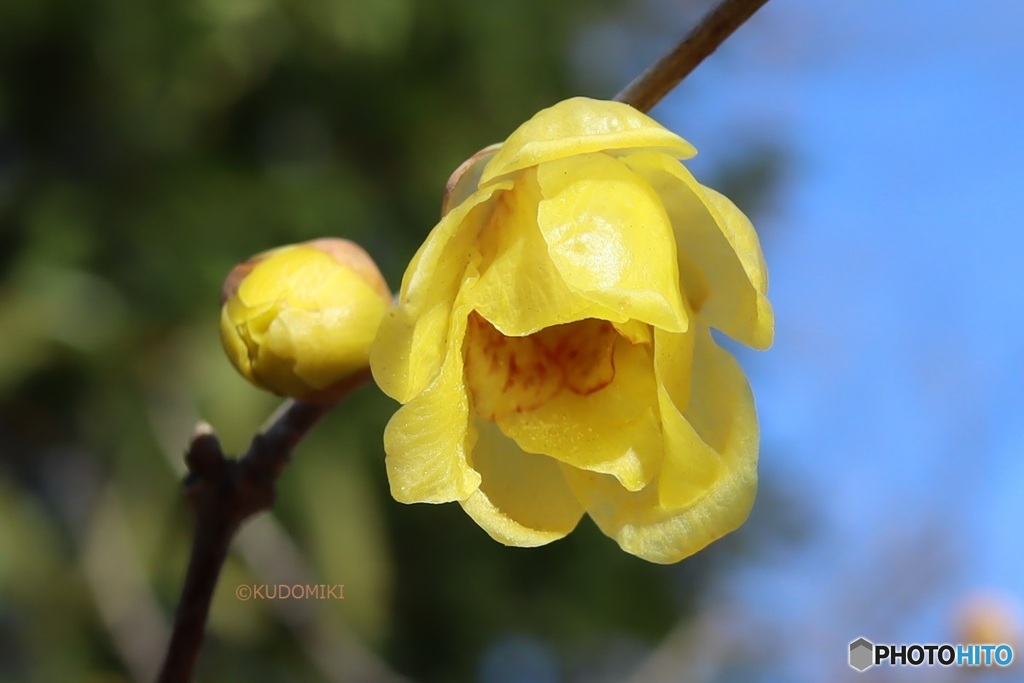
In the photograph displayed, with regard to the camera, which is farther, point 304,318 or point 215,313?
point 215,313

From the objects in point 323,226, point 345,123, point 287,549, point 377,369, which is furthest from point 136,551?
point 377,369

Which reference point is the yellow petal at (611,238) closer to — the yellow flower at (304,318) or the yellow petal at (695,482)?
the yellow petal at (695,482)

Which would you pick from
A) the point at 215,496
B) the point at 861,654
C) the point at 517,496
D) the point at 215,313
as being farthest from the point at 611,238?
the point at 215,313

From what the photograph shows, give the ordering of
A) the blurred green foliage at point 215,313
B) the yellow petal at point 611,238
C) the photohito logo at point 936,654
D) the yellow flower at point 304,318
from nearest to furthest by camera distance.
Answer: the yellow petal at point 611,238
the yellow flower at point 304,318
the photohito logo at point 936,654
the blurred green foliage at point 215,313

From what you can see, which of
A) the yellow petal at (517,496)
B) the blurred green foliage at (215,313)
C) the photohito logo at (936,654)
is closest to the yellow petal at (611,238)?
the yellow petal at (517,496)

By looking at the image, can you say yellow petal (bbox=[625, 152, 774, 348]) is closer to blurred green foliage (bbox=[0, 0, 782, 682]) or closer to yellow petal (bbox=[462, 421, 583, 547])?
yellow petal (bbox=[462, 421, 583, 547])

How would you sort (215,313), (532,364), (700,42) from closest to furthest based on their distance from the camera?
(700,42) → (532,364) → (215,313)

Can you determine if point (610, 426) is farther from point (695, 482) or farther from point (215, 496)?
point (215, 496)

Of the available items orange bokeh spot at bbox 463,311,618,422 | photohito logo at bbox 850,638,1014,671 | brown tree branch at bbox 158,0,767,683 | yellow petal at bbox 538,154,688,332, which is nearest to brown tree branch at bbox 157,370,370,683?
brown tree branch at bbox 158,0,767,683
